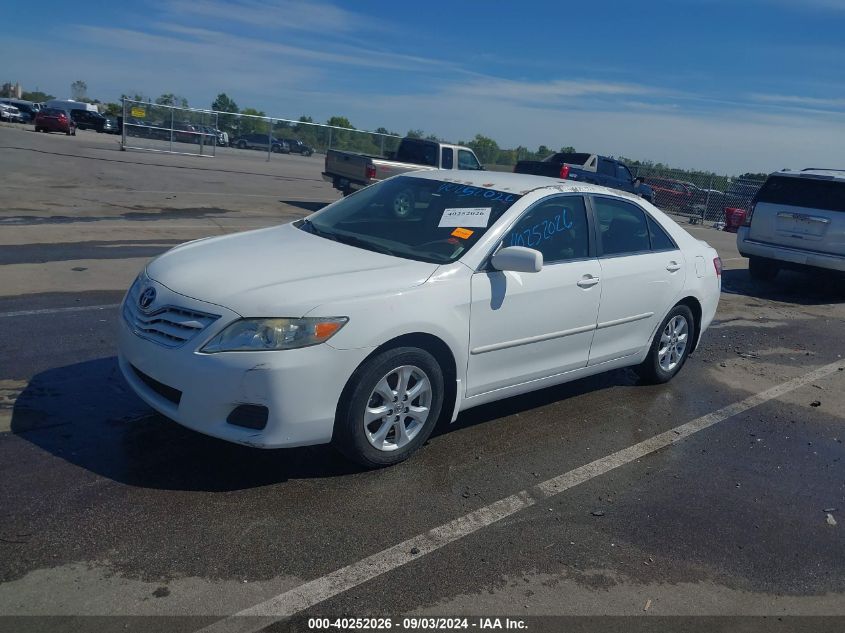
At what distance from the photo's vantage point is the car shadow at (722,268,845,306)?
1180 cm

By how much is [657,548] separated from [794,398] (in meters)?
3.44

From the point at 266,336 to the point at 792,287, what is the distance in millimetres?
11412

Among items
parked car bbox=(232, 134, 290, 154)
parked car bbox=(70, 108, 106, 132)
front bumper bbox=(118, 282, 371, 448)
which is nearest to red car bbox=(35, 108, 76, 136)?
parked car bbox=(70, 108, 106, 132)

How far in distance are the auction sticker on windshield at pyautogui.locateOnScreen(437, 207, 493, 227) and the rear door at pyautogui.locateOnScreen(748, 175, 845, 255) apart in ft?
27.3

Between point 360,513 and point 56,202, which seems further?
point 56,202

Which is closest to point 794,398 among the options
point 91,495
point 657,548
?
point 657,548

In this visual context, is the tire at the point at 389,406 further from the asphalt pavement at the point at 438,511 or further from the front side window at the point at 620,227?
the front side window at the point at 620,227

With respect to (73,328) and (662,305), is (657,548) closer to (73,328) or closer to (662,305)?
(662,305)

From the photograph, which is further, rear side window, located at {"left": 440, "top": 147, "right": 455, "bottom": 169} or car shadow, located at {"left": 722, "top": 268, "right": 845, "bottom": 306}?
rear side window, located at {"left": 440, "top": 147, "right": 455, "bottom": 169}

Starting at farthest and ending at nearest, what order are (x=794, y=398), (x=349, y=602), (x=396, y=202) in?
(x=794, y=398) < (x=396, y=202) < (x=349, y=602)

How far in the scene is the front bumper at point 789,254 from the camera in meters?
11.4

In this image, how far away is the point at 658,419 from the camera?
5.86 m

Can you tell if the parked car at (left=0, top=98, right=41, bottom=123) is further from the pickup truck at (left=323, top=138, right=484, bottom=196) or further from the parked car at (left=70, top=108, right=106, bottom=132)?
the pickup truck at (left=323, top=138, right=484, bottom=196)

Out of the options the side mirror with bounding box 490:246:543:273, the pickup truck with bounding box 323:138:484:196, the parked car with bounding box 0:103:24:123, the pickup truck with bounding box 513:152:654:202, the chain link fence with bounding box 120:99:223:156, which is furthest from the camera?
the parked car with bounding box 0:103:24:123
